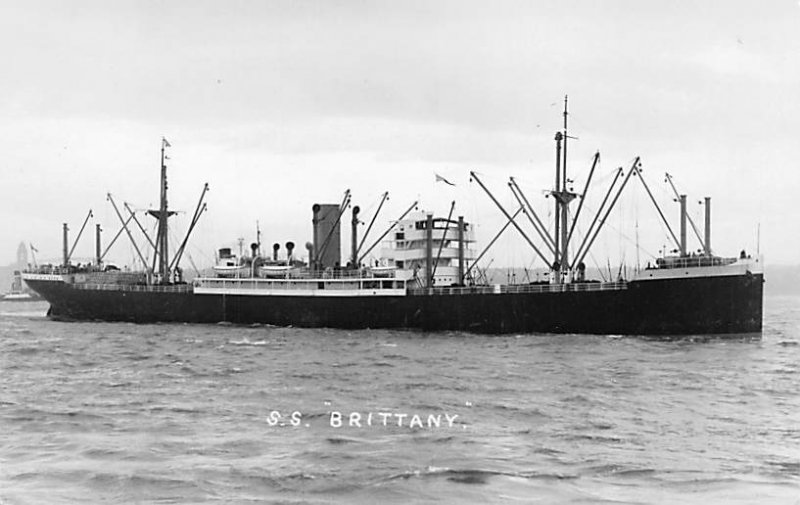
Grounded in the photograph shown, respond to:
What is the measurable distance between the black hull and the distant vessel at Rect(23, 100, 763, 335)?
2.3 inches

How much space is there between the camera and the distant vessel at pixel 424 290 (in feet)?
153

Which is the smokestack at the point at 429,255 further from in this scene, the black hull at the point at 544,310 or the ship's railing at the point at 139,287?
the ship's railing at the point at 139,287

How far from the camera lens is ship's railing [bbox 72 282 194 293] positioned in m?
64.2

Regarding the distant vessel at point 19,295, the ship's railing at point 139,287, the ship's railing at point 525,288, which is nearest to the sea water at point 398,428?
the ship's railing at point 525,288

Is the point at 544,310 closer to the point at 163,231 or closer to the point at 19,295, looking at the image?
the point at 163,231

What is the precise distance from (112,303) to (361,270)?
22358 mm

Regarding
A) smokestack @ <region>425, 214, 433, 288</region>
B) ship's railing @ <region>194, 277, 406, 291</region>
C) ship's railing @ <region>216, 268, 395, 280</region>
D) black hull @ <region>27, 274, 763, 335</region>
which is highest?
smokestack @ <region>425, 214, 433, 288</region>

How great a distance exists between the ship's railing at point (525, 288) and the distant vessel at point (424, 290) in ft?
0.25

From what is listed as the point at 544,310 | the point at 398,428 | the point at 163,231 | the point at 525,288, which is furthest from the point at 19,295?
the point at 398,428

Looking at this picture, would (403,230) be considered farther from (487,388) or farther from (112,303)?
(487,388)

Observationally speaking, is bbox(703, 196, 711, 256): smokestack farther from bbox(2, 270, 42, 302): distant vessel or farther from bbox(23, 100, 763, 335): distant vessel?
bbox(2, 270, 42, 302): distant vessel

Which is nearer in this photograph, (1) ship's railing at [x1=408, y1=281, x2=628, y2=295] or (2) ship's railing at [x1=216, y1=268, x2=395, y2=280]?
(1) ship's railing at [x1=408, y1=281, x2=628, y2=295]

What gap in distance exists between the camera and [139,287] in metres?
66.2

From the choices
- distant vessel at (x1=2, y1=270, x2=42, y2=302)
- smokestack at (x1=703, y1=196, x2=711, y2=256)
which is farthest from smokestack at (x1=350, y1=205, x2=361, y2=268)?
distant vessel at (x1=2, y1=270, x2=42, y2=302)
